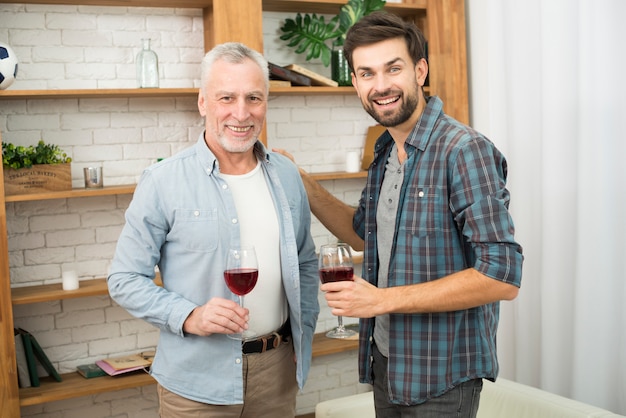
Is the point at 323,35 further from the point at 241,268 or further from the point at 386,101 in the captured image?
the point at 241,268

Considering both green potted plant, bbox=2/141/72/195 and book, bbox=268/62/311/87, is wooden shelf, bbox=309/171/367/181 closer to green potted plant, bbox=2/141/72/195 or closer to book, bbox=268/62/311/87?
book, bbox=268/62/311/87

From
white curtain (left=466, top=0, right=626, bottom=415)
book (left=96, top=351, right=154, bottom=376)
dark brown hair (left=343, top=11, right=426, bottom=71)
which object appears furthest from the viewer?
book (left=96, top=351, right=154, bottom=376)

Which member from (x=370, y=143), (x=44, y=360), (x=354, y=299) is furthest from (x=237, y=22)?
(x=354, y=299)

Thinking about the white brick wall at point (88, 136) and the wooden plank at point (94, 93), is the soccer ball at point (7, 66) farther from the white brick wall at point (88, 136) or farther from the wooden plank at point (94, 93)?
the white brick wall at point (88, 136)

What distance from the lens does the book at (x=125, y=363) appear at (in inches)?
139

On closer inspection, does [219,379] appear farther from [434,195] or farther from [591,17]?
[591,17]

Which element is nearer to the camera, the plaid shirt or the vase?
the plaid shirt

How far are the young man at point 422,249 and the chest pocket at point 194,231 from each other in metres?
0.41

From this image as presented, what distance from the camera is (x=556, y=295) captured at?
336cm

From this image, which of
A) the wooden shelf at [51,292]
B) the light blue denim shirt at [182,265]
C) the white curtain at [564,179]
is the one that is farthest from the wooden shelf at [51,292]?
the white curtain at [564,179]

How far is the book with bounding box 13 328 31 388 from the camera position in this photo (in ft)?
11.1

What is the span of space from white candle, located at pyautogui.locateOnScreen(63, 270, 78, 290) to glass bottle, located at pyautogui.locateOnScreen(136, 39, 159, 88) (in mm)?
988

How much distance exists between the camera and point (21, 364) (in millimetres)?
3412

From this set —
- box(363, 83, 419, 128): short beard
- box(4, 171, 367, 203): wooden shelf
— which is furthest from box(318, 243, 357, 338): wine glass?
box(4, 171, 367, 203): wooden shelf
